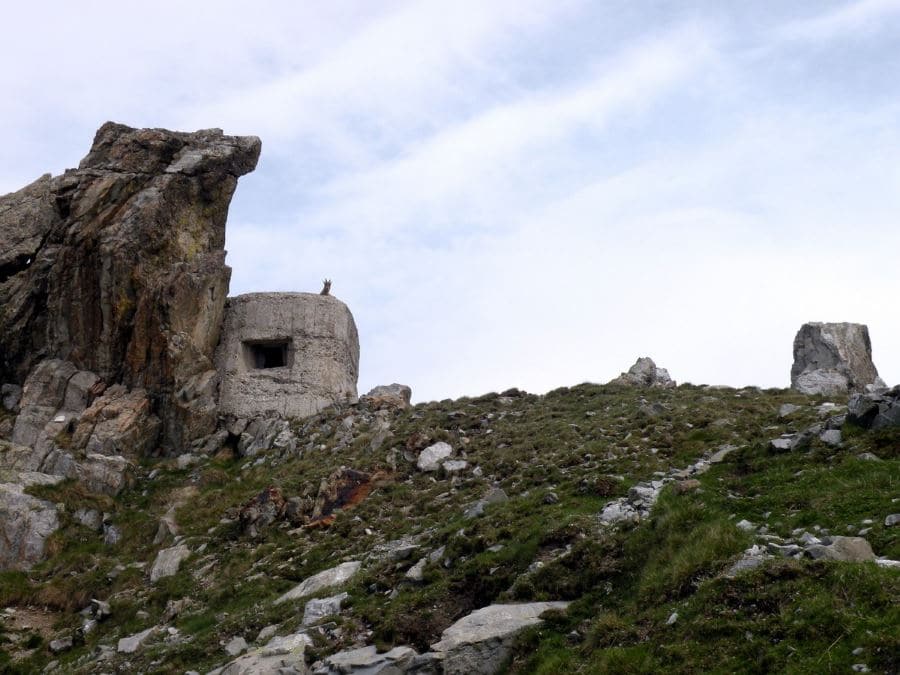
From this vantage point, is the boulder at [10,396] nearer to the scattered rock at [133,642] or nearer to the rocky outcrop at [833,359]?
the scattered rock at [133,642]

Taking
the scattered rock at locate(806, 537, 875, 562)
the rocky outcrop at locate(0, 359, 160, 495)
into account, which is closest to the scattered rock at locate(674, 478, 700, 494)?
the scattered rock at locate(806, 537, 875, 562)

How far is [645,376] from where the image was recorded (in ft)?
108

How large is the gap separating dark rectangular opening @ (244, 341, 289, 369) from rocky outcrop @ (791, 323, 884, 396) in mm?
18218

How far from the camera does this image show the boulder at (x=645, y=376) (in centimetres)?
3212

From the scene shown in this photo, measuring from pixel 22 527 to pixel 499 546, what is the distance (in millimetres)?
16823

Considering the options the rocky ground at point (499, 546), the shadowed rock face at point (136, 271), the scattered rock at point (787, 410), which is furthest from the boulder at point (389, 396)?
the scattered rock at point (787, 410)

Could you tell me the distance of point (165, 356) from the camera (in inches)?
1289

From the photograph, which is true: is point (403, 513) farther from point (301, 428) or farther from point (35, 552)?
point (35, 552)

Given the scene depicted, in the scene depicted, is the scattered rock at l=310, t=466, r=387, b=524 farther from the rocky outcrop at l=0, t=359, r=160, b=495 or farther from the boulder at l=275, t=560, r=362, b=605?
the rocky outcrop at l=0, t=359, r=160, b=495

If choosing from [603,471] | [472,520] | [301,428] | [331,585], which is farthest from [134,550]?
[603,471]

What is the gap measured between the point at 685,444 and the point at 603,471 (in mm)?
2296

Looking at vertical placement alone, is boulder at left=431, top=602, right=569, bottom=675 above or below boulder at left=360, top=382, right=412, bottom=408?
below

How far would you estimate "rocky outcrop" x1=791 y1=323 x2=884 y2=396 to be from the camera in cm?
3033

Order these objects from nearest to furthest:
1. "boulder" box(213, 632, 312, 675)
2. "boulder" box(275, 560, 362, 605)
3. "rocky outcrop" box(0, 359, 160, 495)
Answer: "boulder" box(213, 632, 312, 675)
"boulder" box(275, 560, 362, 605)
"rocky outcrop" box(0, 359, 160, 495)
